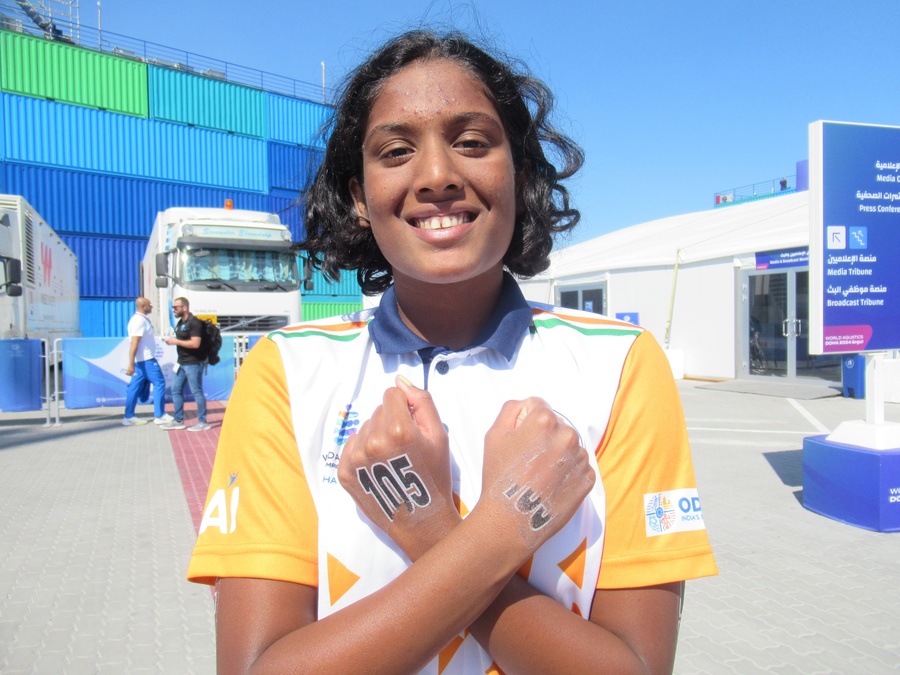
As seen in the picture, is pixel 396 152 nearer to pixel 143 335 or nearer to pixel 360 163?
pixel 360 163

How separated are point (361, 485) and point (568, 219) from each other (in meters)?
1.01

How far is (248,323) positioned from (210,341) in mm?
2307

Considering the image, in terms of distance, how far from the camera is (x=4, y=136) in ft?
75.8

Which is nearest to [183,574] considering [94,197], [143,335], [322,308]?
[143,335]

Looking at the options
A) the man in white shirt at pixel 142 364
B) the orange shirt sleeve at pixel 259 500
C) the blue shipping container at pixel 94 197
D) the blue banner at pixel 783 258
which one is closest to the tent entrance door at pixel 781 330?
the blue banner at pixel 783 258

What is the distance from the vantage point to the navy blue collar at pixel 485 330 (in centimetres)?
129

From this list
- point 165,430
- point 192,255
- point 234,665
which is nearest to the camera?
point 234,665

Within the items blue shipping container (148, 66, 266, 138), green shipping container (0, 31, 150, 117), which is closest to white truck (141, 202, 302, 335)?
green shipping container (0, 31, 150, 117)

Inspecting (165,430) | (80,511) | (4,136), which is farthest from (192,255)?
(4,136)

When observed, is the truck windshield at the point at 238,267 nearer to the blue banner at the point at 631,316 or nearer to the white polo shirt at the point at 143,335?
the white polo shirt at the point at 143,335

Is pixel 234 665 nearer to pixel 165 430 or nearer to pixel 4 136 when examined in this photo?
pixel 165 430

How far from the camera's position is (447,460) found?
106 centimetres

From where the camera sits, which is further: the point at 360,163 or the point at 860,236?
the point at 860,236

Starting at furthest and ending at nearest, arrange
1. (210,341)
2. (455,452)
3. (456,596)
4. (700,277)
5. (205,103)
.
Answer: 1. (205,103)
2. (700,277)
3. (210,341)
4. (455,452)
5. (456,596)
